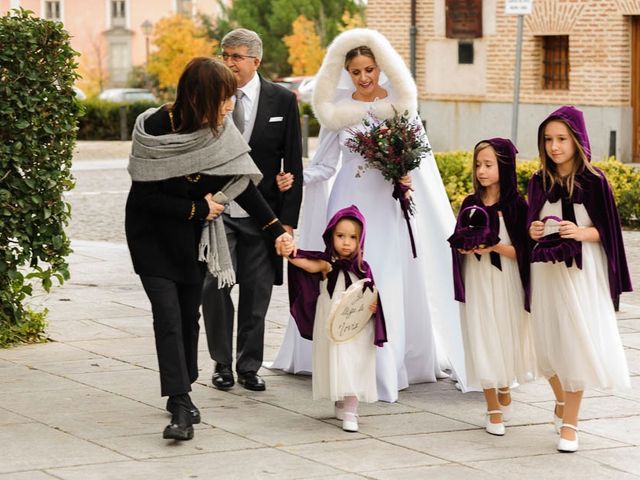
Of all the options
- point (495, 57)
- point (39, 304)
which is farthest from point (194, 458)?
point (495, 57)

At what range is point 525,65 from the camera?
27.1 meters

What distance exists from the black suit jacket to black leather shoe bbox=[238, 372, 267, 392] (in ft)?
2.12

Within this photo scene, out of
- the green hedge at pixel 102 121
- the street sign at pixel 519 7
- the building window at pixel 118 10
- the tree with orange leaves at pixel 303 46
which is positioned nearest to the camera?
the street sign at pixel 519 7

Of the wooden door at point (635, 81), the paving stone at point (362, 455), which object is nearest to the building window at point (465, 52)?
the wooden door at point (635, 81)

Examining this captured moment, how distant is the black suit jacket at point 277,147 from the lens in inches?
313

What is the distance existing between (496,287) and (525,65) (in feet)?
67.7

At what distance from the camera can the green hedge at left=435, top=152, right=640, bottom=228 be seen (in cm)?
1560

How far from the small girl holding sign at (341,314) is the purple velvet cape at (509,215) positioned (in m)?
0.44

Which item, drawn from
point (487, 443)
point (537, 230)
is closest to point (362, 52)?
point (537, 230)

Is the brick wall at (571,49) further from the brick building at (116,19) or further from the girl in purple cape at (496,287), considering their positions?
the brick building at (116,19)

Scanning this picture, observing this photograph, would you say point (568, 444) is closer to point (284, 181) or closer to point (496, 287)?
point (496, 287)

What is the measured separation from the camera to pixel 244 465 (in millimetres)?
6234

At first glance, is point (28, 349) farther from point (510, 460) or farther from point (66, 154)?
point (510, 460)

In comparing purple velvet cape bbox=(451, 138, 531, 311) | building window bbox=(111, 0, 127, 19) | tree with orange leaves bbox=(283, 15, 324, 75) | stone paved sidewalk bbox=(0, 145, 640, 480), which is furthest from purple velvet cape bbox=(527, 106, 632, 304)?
building window bbox=(111, 0, 127, 19)
